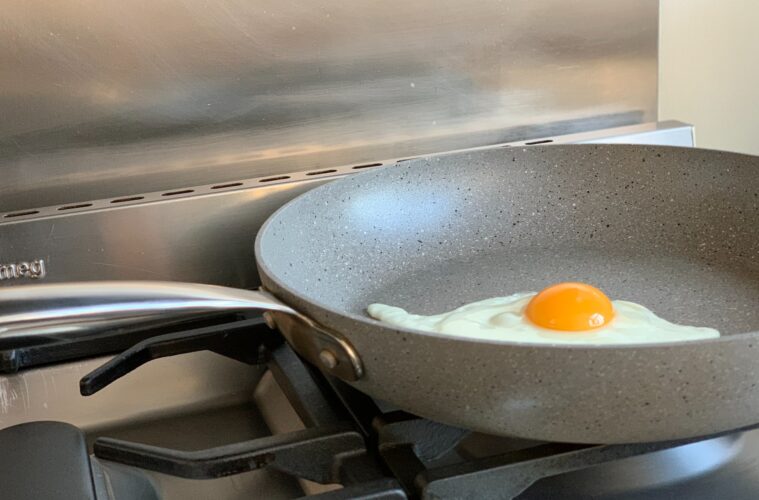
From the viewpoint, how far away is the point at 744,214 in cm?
86

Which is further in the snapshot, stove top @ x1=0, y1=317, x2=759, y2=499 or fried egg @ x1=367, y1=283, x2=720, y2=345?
fried egg @ x1=367, y1=283, x2=720, y2=345

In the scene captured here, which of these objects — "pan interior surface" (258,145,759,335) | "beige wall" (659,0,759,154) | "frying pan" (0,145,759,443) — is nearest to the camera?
"frying pan" (0,145,759,443)

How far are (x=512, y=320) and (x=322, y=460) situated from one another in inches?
8.0

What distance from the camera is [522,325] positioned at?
2.31 feet

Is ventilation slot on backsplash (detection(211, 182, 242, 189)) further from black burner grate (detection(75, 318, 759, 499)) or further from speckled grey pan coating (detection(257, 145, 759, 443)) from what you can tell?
black burner grate (detection(75, 318, 759, 499))

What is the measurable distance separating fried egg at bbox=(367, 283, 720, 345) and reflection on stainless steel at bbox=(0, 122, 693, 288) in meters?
0.21

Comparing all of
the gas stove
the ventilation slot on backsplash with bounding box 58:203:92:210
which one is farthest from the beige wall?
the ventilation slot on backsplash with bounding box 58:203:92:210

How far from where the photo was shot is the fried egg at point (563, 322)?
26.7 inches

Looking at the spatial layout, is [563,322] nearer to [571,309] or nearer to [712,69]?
[571,309]

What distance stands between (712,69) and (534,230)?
1.41 ft

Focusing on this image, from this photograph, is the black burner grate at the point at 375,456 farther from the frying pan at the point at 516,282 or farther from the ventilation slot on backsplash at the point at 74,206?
the ventilation slot on backsplash at the point at 74,206

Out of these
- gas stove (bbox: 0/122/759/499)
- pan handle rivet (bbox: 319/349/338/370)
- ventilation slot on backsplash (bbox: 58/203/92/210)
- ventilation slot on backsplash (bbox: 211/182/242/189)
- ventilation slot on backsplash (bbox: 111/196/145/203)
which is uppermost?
ventilation slot on backsplash (bbox: 211/182/242/189)

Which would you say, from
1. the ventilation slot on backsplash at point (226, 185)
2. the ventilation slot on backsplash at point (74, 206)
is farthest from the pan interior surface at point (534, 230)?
the ventilation slot on backsplash at point (74, 206)

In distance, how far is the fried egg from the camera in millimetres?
678
